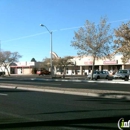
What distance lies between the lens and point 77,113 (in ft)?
32.4

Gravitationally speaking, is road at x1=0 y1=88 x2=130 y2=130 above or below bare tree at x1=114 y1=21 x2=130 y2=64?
below

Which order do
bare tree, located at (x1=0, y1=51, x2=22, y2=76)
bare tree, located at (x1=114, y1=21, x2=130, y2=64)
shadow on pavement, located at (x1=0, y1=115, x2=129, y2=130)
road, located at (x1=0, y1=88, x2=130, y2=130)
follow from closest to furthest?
1. shadow on pavement, located at (x1=0, y1=115, x2=129, y2=130)
2. road, located at (x1=0, y1=88, x2=130, y2=130)
3. bare tree, located at (x1=114, y1=21, x2=130, y2=64)
4. bare tree, located at (x1=0, y1=51, x2=22, y2=76)

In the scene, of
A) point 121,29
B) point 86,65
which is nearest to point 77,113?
point 121,29

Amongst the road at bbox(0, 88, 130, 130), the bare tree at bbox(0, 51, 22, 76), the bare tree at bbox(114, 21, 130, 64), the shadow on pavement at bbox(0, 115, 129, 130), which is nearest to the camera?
the shadow on pavement at bbox(0, 115, 129, 130)

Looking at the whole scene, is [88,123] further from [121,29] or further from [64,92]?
[121,29]

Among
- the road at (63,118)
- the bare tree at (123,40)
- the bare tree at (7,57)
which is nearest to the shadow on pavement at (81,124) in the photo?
the road at (63,118)

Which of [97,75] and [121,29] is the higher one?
[121,29]

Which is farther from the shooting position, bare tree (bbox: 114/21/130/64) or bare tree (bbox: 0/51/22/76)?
bare tree (bbox: 0/51/22/76)

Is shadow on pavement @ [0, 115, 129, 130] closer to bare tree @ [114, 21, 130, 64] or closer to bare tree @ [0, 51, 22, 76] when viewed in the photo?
bare tree @ [114, 21, 130, 64]

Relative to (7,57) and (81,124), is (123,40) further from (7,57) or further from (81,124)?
(7,57)

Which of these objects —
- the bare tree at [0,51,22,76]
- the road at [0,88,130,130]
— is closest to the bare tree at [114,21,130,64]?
the road at [0,88,130,130]

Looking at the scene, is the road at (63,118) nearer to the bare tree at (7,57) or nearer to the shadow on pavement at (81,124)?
the shadow on pavement at (81,124)

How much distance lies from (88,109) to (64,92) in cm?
760

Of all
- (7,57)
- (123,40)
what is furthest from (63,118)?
(7,57)
